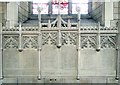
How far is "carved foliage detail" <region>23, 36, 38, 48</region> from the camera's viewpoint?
6.59m

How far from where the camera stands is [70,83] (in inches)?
252

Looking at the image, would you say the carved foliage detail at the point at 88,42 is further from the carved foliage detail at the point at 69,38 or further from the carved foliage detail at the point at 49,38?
the carved foliage detail at the point at 49,38

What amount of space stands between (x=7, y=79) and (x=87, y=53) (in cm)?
205

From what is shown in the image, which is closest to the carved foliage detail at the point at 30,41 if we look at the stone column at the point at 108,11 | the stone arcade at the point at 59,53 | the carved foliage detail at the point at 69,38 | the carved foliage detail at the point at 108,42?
the stone arcade at the point at 59,53

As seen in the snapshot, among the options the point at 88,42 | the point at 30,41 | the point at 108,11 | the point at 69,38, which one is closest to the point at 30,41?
the point at 30,41

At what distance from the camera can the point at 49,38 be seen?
21.7ft

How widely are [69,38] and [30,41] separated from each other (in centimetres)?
97

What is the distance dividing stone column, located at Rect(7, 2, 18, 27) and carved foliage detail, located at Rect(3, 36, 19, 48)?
0.51 m

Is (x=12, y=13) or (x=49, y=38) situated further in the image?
(x=12, y=13)

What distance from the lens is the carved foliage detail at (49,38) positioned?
6.60m

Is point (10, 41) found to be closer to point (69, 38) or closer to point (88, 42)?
point (69, 38)

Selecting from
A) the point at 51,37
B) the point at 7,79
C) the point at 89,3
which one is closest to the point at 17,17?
the point at 51,37

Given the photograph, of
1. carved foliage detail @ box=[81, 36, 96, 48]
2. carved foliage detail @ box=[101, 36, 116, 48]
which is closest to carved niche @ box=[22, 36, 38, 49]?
carved foliage detail @ box=[81, 36, 96, 48]

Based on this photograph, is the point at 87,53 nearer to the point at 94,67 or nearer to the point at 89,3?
the point at 94,67
